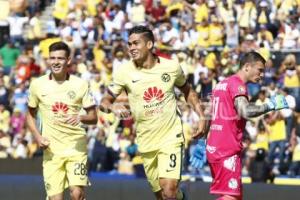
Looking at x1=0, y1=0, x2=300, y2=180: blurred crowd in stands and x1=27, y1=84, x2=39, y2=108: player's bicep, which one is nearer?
x1=27, y1=84, x2=39, y2=108: player's bicep

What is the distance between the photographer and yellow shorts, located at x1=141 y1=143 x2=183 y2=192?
12055 mm

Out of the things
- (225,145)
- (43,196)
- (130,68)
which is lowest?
(43,196)

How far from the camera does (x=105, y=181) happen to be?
17344 mm

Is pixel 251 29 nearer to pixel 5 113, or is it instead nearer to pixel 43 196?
pixel 5 113

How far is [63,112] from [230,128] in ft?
7.51

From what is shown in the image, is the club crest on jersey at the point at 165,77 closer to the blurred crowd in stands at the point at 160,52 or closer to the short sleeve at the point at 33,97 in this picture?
the short sleeve at the point at 33,97

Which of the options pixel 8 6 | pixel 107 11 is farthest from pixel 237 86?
pixel 8 6

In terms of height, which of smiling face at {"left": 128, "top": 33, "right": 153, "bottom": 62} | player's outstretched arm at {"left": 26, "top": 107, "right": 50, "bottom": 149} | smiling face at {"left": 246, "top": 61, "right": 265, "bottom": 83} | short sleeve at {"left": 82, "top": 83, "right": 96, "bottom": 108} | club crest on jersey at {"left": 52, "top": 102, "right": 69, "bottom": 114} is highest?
smiling face at {"left": 128, "top": 33, "right": 153, "bottom": 62}

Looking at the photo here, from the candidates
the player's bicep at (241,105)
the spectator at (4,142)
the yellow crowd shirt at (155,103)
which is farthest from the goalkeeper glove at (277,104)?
the spectator at (4,142)

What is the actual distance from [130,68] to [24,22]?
14.8m

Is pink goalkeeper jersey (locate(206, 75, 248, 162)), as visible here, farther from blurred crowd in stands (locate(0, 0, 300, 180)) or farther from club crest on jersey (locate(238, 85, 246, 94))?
blurred crowd in stands (locate(0, 0, 300, 180))

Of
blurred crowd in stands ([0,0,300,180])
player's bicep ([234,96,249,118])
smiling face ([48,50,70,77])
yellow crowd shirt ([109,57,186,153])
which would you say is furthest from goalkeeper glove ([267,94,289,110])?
blurred crowd in stands ([0,0,300,180])

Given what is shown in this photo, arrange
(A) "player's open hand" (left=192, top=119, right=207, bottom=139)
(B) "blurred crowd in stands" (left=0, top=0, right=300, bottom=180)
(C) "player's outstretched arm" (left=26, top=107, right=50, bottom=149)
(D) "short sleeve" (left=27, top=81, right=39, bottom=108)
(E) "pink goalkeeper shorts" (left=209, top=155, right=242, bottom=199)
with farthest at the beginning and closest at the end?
1. (B) "blurred crowd in stands" (left=0, top=0, right=300, bottom=180)
2. (D) "short sleeve" (left=27, top=81, right=39, bottom=108)
3. (C) "player's outstretched arm" (left=26, top=107, right=50, bottom=149)
4. (A) "player's open hand" (left=192, top=119, right=207, bottom=139)
5. (E) "pink goalkeeper shorts" (left=209, top=155, right=242, bottom=199)

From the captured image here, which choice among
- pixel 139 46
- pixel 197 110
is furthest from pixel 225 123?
pixel 139 46
